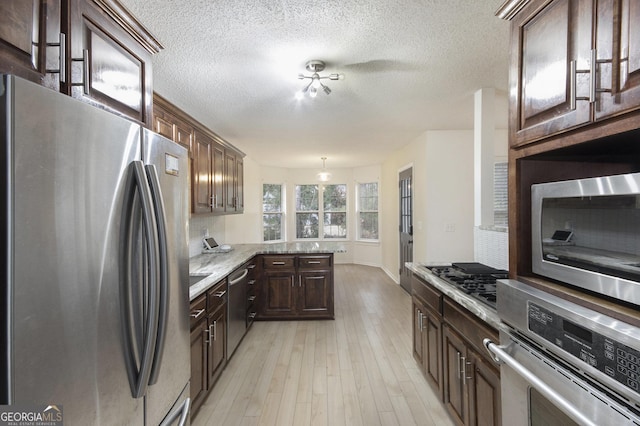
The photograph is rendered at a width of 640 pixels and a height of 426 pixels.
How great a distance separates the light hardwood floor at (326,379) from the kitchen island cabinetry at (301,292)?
141 millimetres

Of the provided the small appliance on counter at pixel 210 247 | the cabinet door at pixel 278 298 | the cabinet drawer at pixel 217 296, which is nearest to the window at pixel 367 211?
the cabinet door at pixel 278 298

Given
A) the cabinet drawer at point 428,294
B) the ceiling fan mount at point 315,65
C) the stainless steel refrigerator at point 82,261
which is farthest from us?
the ceiling fan mount at point 315,65

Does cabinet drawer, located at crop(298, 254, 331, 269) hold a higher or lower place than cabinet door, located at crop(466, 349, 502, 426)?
higher

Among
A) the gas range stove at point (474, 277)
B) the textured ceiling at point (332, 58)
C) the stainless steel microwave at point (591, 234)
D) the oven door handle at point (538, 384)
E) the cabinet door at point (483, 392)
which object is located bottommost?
the cabinet door at point (483, 392)

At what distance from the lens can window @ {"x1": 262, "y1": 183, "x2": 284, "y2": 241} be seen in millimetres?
7320

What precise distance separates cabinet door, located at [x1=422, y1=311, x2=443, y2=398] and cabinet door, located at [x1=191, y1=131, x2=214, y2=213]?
2386mm

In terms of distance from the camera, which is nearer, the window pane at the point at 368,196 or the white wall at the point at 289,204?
the white wall at the point at 289,204

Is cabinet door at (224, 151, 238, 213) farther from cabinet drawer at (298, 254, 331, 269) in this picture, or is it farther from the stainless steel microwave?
the stainless steel microwave

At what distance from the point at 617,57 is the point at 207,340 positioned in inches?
100

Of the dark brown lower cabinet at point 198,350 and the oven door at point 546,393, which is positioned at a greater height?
the oven door at point 546,393

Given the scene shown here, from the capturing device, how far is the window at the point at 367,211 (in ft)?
23.9

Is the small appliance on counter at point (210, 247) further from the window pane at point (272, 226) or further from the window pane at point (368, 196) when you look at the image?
the window pane at point (368, 196)

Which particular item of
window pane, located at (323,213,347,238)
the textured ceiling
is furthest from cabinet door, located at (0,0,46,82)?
window pane, located at (323,213,347,238)

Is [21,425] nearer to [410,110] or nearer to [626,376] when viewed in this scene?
[626,376]
